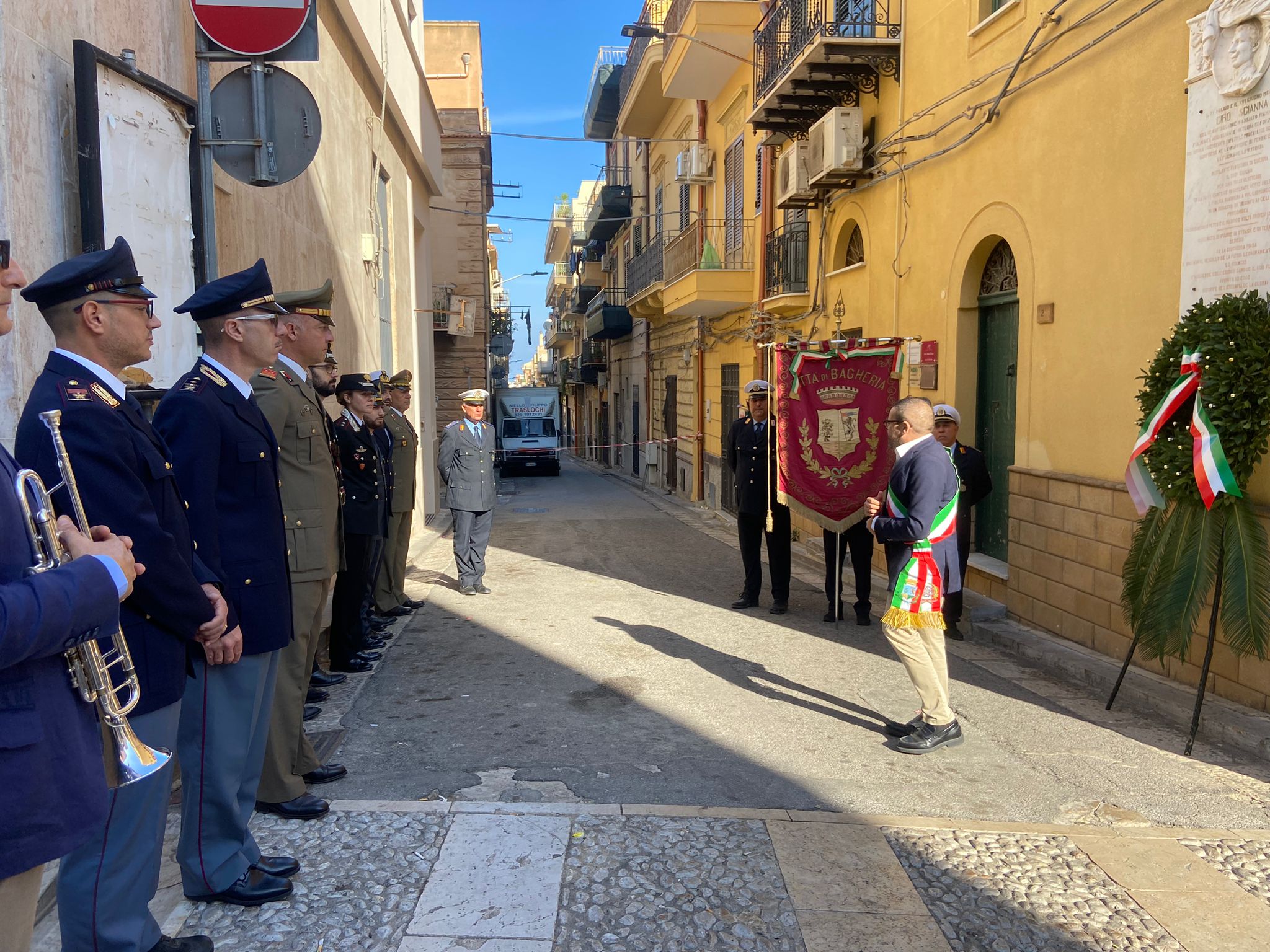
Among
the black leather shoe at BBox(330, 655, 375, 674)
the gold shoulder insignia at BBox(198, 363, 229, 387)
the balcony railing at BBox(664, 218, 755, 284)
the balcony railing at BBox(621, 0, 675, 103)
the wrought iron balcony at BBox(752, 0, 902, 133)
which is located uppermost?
the balcony railing at BBox(621, 0, 675, 103)

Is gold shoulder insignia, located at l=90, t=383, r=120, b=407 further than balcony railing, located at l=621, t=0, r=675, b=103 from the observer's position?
No

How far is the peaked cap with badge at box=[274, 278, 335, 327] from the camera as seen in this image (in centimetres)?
407

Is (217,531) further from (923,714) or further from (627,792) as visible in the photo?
(923,714)

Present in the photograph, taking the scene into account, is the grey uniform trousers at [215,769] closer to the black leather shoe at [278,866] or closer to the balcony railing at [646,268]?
the black leather shoe at [278,866]

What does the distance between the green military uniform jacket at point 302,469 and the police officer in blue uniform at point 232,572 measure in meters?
0.67

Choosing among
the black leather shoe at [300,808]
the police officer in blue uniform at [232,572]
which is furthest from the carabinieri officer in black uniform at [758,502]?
the police officer in blue uniform at [232,572]

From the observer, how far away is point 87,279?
2.42 m

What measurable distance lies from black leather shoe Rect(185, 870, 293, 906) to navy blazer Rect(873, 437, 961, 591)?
3208mm

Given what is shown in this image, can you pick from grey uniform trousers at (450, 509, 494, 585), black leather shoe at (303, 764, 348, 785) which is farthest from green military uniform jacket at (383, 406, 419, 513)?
black leather shoe at (303, 764, 348, 785)

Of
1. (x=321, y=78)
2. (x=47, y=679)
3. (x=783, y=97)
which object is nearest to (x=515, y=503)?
(x=783, y=97)

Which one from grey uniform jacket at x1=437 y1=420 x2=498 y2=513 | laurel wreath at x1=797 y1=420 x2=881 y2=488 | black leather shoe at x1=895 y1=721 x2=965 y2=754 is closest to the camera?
black leather shoe at x1=895 y1=721 x2=965 y2=754

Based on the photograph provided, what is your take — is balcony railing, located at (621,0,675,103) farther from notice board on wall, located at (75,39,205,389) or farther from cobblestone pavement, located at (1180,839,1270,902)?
cobblestone pavement, located at (1180,839,1270,902)

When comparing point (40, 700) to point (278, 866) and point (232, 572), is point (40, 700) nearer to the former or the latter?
point (232, 572)

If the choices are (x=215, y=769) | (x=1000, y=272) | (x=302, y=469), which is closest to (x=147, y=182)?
(x=302, y=469)
